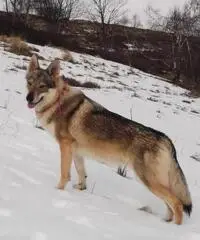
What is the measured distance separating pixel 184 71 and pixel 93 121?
2648 centimetres

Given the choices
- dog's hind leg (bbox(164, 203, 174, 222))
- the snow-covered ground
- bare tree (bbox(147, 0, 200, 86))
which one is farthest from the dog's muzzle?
bare tree (bbox(147, 0, 200, 86))

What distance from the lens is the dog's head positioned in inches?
189

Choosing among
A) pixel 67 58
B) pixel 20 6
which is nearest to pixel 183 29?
pixel 67 58

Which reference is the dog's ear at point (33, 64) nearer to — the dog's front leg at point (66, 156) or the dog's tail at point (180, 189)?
the dog's front leg at point (66, 156)

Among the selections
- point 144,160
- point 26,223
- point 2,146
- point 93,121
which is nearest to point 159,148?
point 144,160

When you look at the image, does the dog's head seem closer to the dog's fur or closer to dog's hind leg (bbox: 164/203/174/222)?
the dog's fur

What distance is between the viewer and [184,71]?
1194 inches

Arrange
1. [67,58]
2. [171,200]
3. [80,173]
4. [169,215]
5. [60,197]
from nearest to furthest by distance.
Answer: [60,197], [171,200], [169,215], [80,173], [67,58]

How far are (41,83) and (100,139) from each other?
94 cm

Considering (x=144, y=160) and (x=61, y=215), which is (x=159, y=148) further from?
(x=61, y=215)

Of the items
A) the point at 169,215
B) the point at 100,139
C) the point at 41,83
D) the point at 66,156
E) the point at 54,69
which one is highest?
the point at 54,69

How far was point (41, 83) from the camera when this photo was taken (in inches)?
189

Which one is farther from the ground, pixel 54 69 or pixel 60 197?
pixel 54 69

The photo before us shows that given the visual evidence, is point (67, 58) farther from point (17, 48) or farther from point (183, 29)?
point (183, 29)
